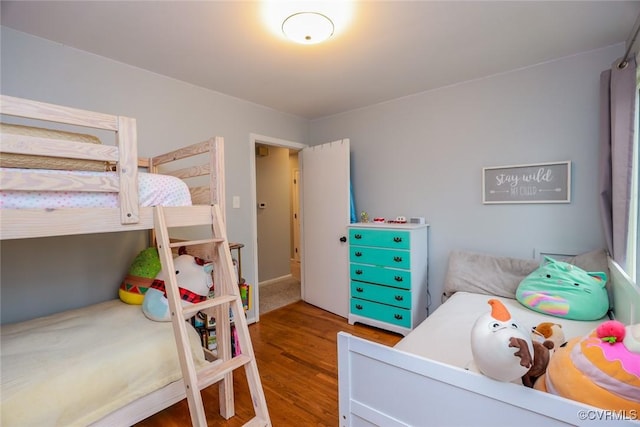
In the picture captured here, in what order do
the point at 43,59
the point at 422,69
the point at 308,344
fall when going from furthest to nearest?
1. the point at 308,344
2. the point at 422,69
3. the point at 43,59

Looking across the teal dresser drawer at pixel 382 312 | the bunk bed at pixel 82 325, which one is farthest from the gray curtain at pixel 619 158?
the bunk bed at pixel 82 325

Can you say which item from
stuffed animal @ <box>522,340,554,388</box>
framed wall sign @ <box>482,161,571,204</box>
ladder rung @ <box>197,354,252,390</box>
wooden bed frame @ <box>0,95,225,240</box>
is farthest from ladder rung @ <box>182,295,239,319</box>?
framed wall sign @ <box>482,161,571,204</box>

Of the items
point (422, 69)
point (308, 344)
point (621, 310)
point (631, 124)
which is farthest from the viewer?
point (308, 344)

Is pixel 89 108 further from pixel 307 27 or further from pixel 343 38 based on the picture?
pixel 343 38

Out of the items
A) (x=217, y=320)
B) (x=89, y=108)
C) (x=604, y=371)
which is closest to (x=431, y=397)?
(x=604, y=371)

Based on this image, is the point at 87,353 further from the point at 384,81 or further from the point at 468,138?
the point at 468,138

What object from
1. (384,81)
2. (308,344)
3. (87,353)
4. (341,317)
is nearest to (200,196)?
(87,353)

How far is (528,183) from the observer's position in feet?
7.97

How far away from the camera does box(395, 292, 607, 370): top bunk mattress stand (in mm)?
1455

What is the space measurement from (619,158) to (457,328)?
151cm

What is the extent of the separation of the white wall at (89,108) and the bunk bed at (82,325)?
0.91ft

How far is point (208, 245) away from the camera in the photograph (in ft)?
5.89

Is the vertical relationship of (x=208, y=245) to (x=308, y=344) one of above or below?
above

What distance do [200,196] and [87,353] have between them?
3.33ft
